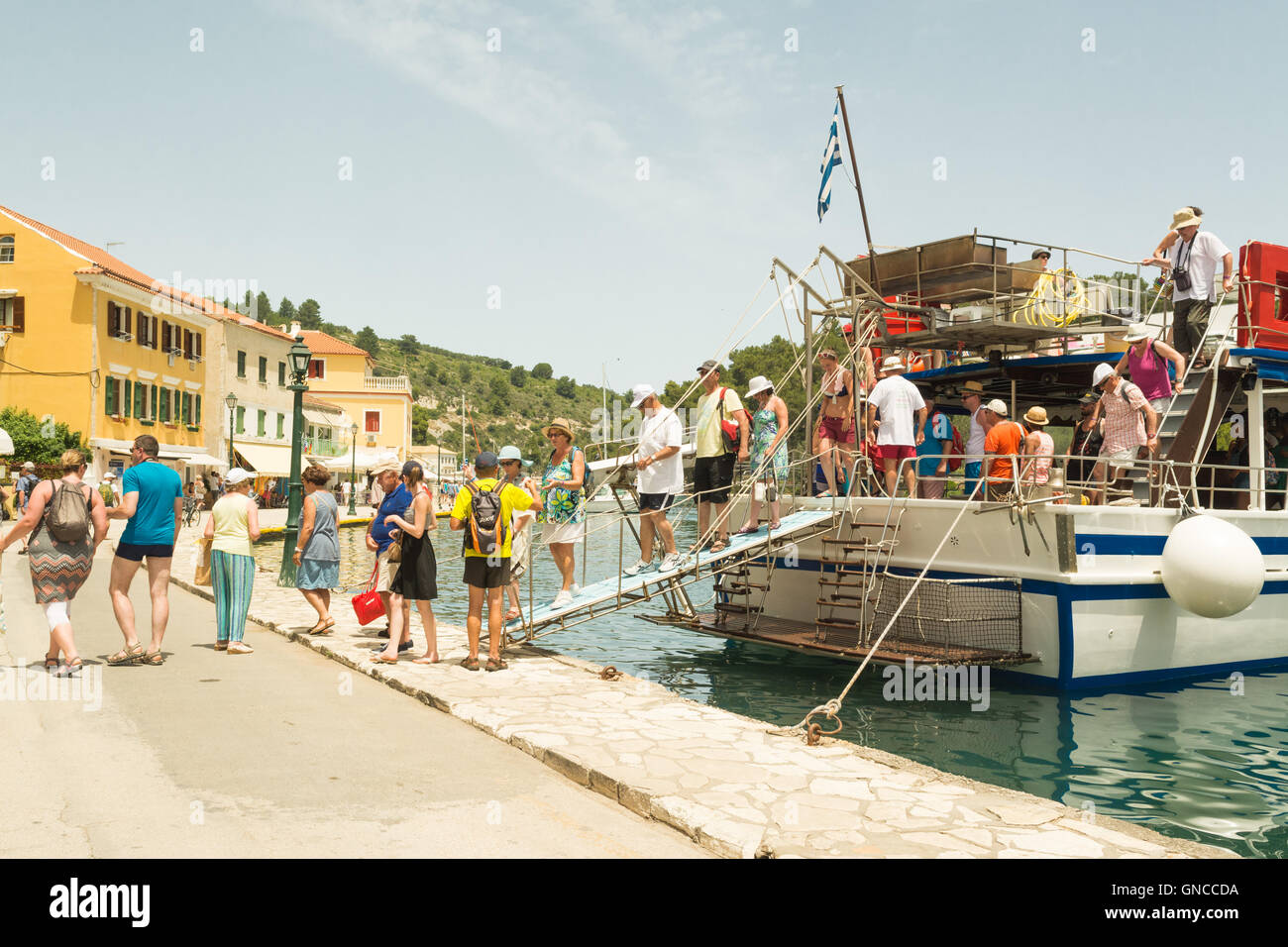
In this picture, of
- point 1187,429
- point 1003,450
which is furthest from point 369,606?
point 1187,429

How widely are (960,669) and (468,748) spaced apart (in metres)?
5.51

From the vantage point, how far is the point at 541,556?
28719 millimetres

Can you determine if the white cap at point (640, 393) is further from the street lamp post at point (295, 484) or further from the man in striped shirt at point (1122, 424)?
the street lamp post at point (295, 484)

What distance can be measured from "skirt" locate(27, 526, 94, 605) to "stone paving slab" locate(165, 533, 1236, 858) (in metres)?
2.43

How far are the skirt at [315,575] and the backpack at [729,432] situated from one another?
4099 millimetres

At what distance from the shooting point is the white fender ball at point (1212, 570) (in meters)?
8.91

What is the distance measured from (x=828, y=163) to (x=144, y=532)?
8.08 m

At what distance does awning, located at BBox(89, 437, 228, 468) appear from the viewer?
38406 mm

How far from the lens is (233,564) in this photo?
951cm

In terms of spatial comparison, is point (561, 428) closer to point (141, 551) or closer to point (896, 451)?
point (896, 451)

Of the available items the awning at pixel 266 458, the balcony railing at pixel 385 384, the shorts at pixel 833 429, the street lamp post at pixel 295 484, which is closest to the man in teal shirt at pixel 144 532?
the street lamp post at pixel 295 484
